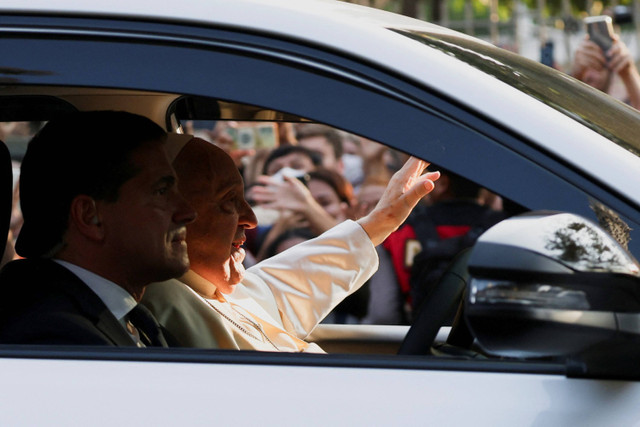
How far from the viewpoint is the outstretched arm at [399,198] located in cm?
293

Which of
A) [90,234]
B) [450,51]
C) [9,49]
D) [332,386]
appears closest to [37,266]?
[90,234]

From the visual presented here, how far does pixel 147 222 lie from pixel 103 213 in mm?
93

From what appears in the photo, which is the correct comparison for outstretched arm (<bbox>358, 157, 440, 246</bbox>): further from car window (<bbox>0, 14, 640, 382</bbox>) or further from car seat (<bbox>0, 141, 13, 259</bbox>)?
car window (<bbox>0, 14, 640, 382</bbox>)

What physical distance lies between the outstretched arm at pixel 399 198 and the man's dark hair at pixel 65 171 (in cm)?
100

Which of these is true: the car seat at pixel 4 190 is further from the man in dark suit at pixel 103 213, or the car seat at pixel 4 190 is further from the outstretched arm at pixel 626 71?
the outstretched arm at pixel 626 71

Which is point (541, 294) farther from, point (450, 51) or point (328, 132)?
point (328, 132)

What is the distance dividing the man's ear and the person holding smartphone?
9.53ft

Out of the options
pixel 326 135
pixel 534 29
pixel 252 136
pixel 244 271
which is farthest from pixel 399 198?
pixel 534 29

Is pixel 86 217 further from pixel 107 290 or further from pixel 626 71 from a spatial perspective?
pixel 626 71

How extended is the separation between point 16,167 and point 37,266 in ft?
6.63

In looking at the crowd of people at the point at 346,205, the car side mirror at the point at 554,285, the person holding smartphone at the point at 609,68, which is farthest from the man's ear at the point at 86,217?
the person holding smartphone at the point at 609,68

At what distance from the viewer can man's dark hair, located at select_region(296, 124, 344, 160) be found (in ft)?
19.9

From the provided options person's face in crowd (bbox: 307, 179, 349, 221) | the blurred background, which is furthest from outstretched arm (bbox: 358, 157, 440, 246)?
the blurred background

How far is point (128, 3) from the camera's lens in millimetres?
1577
